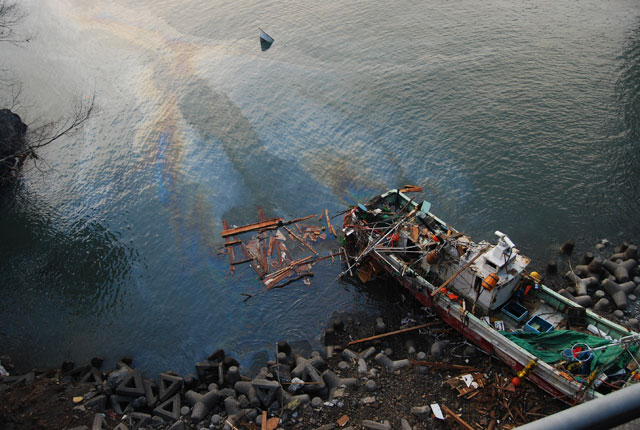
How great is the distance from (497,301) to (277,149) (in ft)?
75.9

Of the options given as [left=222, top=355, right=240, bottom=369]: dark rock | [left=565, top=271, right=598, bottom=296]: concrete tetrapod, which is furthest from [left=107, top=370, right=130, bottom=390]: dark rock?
[left=565, top=271, right=598, bottom=296]: concrete tetrapod

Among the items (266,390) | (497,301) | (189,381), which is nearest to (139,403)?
(189,381)

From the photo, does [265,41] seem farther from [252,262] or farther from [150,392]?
[150,392]

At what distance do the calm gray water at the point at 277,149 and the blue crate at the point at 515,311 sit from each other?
24.1 ft

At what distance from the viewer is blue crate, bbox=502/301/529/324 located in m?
22.4

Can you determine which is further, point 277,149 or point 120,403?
point 277,149

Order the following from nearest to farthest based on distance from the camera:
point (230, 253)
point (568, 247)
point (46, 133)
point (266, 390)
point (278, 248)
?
point (266, 390)
point (568, 247)
point (278, 248)
point (230, 253)
point (46, 133)

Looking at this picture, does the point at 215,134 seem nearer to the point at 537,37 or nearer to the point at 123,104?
the point at 123,104

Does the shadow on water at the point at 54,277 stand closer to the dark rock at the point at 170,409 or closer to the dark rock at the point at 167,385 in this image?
the dark rock at the point at 167,385

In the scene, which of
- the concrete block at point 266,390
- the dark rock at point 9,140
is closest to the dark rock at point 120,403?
the concrete block at point 266,390

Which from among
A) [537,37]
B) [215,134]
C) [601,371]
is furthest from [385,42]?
[601,371]

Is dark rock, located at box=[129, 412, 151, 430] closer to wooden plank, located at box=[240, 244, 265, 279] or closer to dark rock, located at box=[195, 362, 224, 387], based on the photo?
dark rock, located at box=[195, 362, 224, 387]

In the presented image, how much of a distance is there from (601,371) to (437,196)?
16839 millimetres

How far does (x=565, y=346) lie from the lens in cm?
2022
